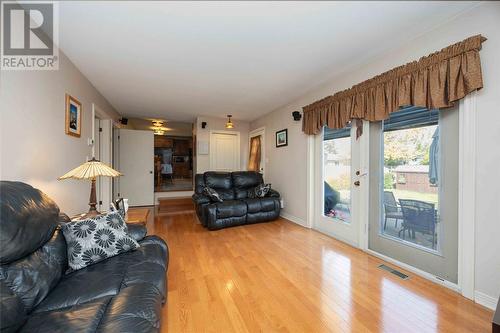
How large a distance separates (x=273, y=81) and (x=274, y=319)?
2.88m

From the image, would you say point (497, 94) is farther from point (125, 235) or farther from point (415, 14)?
point (125, 235)

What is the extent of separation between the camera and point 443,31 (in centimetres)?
190

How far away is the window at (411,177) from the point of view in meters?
2.05

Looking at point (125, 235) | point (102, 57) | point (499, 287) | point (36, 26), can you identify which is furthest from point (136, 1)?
Answer: point (499, 287)

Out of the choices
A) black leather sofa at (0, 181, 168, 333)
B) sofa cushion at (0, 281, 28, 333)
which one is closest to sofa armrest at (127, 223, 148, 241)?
black leather sofa at (0, 181, 168, 333)

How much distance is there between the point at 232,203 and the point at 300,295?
216cm

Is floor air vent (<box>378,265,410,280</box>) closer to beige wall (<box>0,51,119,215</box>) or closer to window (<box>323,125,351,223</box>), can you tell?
window (<box>323,125,351,223</box>)

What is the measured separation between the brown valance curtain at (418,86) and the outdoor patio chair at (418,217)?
3.13ft

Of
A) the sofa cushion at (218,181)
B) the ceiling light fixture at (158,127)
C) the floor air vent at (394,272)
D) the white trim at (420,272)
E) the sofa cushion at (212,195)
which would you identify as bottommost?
the floor air vent at (394,272)

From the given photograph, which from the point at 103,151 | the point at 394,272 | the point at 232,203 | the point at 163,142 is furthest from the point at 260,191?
the point at 163,142

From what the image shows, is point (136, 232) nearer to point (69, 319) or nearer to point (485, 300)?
point (69, 319)

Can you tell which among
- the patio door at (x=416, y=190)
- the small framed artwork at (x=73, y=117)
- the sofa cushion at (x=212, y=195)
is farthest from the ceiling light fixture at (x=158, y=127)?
the patio door at (x=416, y=190)

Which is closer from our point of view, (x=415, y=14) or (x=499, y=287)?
(x=499, y=287)

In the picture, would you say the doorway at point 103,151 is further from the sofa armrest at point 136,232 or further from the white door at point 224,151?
the sofa armrest at point 136,232
